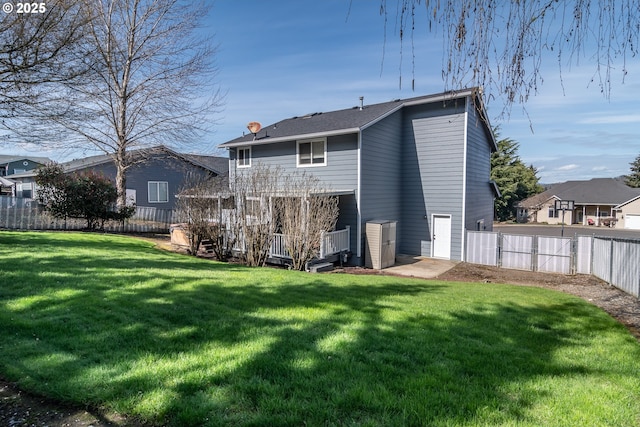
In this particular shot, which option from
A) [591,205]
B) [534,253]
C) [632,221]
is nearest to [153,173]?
[534,253]

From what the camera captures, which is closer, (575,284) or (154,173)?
(575,284)

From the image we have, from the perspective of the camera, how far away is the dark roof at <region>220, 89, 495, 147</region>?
15219mm

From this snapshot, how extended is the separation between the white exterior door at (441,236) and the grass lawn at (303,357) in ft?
34.3

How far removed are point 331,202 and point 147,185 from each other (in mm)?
19080

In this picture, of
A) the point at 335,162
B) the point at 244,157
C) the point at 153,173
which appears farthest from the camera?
the point at 153,173

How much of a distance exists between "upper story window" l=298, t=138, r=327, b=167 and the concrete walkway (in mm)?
5446

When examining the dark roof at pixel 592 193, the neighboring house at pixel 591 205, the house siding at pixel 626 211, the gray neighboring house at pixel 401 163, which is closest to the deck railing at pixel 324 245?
the gray neighboring house at pixel 401 163

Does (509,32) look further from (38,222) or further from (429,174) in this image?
(38,222)

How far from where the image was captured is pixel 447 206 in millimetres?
16219

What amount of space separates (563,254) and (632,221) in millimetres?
38297

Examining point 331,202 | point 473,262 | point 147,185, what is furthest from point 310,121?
point 147,185

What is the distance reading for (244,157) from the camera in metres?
19.0

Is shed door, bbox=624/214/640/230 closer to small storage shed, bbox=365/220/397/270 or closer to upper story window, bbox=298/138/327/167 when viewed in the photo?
small storage shed, bbox=365/220/397/270

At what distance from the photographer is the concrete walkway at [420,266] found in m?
13.3
